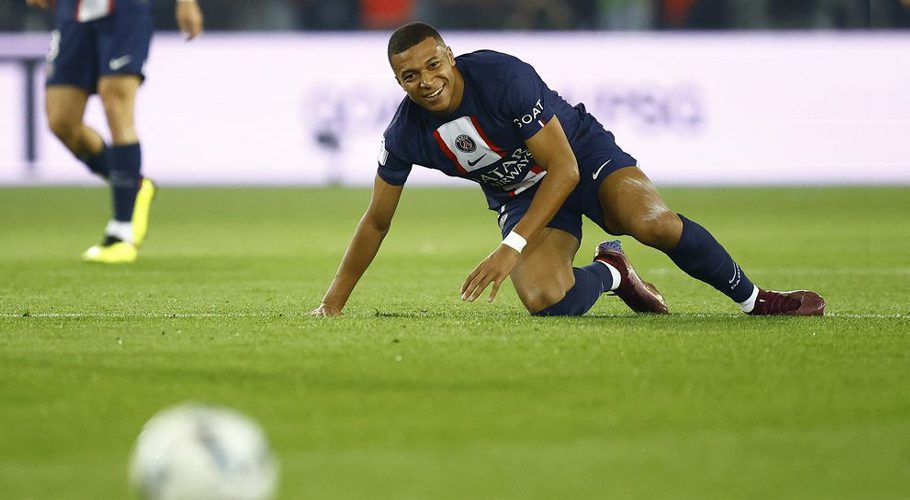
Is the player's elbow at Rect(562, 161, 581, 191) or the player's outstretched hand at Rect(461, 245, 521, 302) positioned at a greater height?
the player's elbow at Rect(562, 161, 581, 191)

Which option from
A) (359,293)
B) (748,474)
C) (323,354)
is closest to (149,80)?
(359,293)

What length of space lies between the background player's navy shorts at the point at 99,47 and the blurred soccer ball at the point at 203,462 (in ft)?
18.5

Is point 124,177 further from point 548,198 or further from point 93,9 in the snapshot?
point 548,198

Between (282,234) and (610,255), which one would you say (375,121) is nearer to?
(282,234)

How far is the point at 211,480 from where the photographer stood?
8.34ft

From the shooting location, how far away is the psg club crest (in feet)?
17.9

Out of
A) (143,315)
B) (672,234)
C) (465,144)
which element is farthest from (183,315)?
(672,234)

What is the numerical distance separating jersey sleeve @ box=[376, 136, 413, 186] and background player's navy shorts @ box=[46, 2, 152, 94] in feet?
9.85

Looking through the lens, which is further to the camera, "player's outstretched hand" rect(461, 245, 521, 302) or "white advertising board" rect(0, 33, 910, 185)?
"white advertising board" rect(0, 33, 910, 185)

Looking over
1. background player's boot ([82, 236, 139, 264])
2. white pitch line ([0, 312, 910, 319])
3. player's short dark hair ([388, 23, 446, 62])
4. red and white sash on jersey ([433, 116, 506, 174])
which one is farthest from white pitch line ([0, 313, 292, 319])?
background player's boot ([82, 236, 139, 264])

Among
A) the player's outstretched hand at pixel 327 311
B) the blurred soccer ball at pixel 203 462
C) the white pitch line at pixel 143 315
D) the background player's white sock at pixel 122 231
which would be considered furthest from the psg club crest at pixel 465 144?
the background player's white sock at pixel 122 231

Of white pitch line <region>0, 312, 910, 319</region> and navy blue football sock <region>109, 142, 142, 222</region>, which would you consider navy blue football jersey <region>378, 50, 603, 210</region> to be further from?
navy blue football sock <region>109, 142, 142, 222</region>

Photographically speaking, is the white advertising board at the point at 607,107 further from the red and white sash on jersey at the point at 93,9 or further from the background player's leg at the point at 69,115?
the red and white sash on jersey at the point at 93,9

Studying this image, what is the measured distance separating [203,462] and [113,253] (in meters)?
5.71
